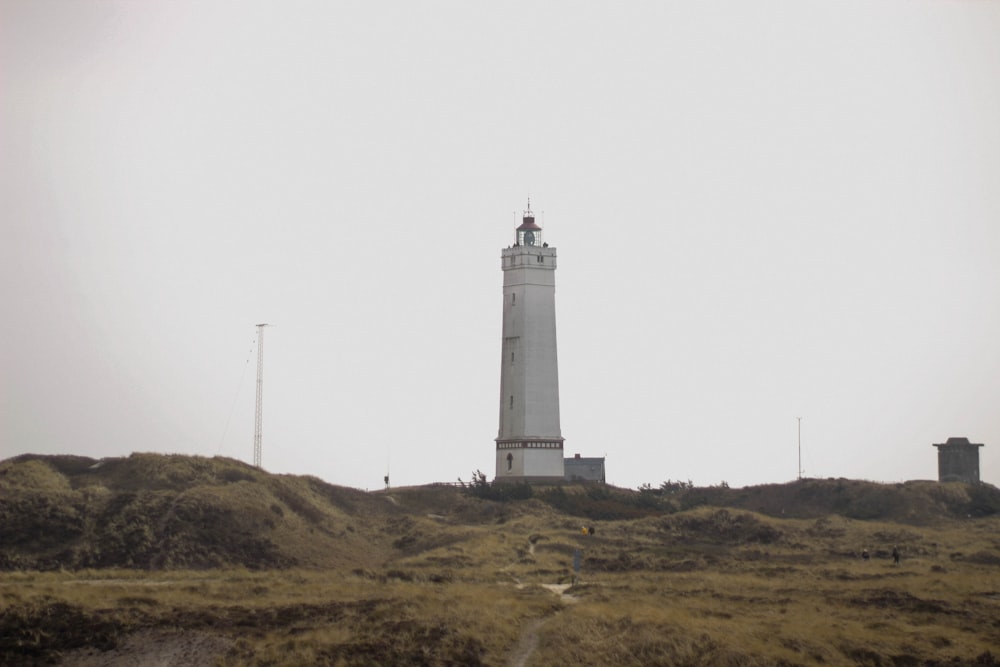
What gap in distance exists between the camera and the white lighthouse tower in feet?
283

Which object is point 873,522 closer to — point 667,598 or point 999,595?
point 999,595

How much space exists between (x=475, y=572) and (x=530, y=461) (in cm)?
3207

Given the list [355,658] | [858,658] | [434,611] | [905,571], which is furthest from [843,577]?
[355,658]

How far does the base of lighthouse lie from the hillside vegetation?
2.11 m

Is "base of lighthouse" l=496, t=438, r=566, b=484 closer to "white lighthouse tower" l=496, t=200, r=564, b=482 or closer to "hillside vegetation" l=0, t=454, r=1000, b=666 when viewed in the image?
"white lighthouse tower" l=496, t=200, r=564, b=482

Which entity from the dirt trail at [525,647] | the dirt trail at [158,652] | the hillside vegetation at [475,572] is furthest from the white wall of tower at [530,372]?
the dirt trail at [158,652]

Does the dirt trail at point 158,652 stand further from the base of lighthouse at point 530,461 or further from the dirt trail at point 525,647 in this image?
the base of lighthouse at point 530,461

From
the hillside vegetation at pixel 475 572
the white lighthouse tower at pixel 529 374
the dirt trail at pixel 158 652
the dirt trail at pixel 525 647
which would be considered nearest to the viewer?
the dirt trail at pixel 158 652

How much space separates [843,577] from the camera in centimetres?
5431

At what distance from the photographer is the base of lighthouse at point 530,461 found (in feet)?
284

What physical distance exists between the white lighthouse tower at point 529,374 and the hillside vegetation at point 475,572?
348 centimetres

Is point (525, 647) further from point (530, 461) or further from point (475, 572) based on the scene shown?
point (530, 461)

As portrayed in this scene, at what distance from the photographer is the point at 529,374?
283ft

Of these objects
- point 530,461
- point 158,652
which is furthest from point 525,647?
point 530,461
